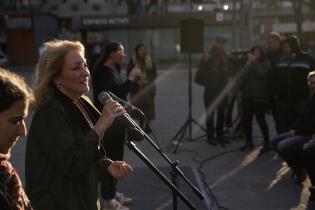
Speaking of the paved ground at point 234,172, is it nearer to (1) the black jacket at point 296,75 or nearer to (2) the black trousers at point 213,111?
(2) the black trousers at point 213,111

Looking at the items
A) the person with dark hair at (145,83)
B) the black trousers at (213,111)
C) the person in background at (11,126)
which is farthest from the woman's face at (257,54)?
the person in background at (11,126)

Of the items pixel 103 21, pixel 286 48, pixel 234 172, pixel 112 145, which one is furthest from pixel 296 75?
pixel 103 21

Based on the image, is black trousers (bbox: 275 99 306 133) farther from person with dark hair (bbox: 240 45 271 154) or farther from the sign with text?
the sign with text

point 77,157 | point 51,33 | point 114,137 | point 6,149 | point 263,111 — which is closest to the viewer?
point 6,149

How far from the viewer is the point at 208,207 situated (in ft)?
19.4

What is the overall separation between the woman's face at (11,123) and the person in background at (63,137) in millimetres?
727

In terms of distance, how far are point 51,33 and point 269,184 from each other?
33.5m

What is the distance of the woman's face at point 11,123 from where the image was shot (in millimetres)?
1887

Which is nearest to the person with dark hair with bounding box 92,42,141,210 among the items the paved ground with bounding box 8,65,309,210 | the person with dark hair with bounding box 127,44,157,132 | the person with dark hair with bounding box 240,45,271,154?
the paved ground with bounding box 8,65,309,210

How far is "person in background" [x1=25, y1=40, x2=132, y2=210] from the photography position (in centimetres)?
266

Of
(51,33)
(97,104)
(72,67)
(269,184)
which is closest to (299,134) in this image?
(269,184)

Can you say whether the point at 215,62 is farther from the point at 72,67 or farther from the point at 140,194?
the point at 72,67

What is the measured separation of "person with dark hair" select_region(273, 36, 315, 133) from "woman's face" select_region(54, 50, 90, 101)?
18.6 feet

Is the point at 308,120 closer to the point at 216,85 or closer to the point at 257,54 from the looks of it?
the point at 257,54
